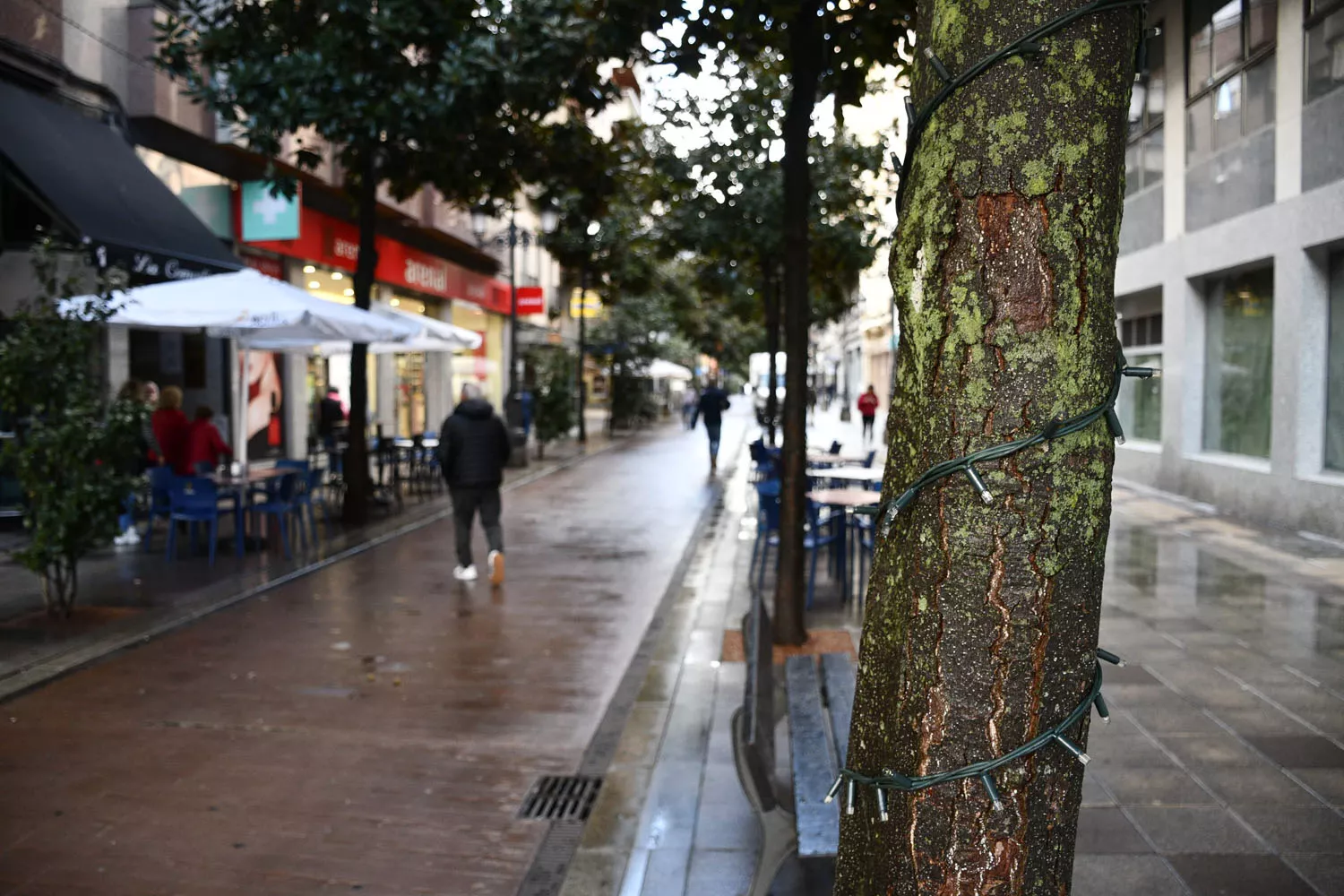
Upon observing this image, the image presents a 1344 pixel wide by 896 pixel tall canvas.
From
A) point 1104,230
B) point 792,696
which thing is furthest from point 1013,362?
point 792,696

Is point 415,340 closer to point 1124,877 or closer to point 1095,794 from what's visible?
point 1095,794

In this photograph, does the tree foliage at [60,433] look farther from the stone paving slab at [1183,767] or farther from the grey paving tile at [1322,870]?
the grey paving tile at [1322,870]

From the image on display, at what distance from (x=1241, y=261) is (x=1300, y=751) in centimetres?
1012

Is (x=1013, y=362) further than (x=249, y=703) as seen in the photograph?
No

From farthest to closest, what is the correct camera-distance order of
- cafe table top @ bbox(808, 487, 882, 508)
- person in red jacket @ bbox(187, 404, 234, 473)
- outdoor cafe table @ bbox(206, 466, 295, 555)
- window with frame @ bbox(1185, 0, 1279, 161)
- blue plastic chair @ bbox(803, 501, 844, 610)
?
1. window with frame @ bbox(1185, 0, 1279, 161)
2. person in red jacket @ bbox(187, 404, 234, 473)
3. outdoor cafe table @ bbox(206, 466, 295, 555)
4. blue plastic chair @ bbox(803, 501, 844, 610)
5. cafe table top @ bbox(808, 487, 882, 508)

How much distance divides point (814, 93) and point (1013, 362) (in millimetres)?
5968

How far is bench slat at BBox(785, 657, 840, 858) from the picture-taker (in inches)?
135

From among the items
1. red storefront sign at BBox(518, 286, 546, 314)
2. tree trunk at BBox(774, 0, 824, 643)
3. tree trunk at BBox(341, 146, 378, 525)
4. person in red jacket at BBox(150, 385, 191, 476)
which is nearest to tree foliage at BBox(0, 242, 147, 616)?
person in red jacket at BBox(150, 385, 191, 476)

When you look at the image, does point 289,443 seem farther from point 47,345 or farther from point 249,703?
point 249,703

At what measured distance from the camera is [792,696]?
448 centimetres

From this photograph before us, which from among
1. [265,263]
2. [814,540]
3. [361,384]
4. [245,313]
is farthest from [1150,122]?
[265,263]

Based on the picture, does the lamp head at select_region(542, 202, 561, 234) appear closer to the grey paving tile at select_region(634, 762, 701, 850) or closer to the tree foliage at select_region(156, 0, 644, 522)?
the tree foliage at select_region(156, 0, 644, 522)

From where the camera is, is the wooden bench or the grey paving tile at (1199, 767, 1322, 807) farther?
the grey paving tile at (1199, 767, 1322, 807)

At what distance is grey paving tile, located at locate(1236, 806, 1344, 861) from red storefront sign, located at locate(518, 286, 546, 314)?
2717 centimetres
